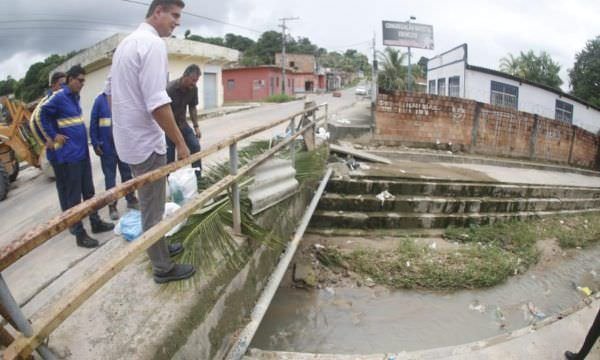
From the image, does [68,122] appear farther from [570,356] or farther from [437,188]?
[437,188]

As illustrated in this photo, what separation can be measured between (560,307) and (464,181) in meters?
3.11

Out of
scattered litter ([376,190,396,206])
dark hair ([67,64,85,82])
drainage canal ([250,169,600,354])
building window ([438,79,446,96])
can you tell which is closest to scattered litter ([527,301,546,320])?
drainage canal ([250,169,600,354])

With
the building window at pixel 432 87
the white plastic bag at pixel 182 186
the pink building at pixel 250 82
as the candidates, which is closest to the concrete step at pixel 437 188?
the white plastic bag at pixel 182 186

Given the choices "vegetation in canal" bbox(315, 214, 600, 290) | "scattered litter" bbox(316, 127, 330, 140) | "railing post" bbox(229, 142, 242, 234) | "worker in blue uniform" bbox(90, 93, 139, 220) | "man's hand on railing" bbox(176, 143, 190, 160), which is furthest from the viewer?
"scattered litter" bbox(316, 127, 330, 140)

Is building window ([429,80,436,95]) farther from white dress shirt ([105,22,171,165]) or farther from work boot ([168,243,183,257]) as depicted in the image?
white dress shirt ([105,22,171,165])

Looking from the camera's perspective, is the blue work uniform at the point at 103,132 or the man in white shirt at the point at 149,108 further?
the blue work uniform at the point at 103,132

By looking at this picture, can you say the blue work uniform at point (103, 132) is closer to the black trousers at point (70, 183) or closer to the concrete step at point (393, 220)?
the black trousers at point (70, 183)

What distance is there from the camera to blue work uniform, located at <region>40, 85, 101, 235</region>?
359 cm

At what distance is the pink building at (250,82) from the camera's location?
37.2m

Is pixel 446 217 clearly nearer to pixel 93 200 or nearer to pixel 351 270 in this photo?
pixel 351 270

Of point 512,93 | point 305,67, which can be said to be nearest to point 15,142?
point 512,93

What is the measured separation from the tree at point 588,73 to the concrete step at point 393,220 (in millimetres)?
29131

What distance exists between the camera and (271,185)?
394 centimetres

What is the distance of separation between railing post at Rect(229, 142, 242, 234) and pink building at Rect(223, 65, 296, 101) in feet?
113
